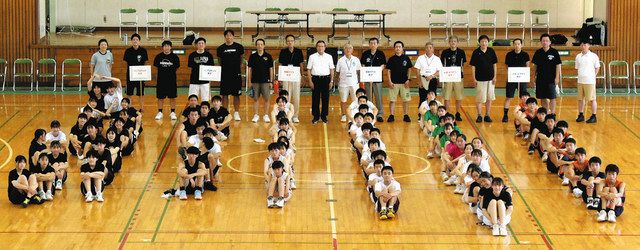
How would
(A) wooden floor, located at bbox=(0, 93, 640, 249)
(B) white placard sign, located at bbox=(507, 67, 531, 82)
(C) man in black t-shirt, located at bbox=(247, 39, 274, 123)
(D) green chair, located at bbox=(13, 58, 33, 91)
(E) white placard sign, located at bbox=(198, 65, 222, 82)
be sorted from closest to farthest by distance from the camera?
(A) wooden floor, located at bbox=(0, 93, 640, 249), (E) white placard sign, located at bbox=(198, 65, 222, 82), (C) man in black t-shirt, located at bbox=(247, 39, 274, 123), (B) white placard sign, located at bbox=(507, 67, 531, 82), (D) green chair, located at bbox=(13, 58, 33, 91)

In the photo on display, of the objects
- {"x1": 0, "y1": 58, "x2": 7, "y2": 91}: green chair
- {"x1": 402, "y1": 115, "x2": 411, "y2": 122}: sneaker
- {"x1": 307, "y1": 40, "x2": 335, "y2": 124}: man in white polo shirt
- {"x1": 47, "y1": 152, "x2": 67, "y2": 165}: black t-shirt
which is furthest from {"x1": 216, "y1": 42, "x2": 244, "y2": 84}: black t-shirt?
{"x1": 0, "y1": 58, "x2": 7, "y2": 91}: green chair

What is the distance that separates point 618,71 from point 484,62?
801cm

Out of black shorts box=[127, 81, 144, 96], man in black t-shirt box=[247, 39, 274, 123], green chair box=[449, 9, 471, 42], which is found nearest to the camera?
man in black t-shirt box=[247, 39, 274, 123]

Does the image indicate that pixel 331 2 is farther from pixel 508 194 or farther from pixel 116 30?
pixel 508 194

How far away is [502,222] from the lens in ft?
55.6

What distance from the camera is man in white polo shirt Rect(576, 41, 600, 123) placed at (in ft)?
85.4

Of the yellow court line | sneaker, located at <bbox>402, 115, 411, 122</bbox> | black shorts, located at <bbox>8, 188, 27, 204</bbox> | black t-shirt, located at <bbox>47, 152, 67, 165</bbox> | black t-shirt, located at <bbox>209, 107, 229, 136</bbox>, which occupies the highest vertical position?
black t-shirt, located at <bbox>209, 107, 229, 136</bbox>

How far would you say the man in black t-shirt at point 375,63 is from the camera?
1035 inches

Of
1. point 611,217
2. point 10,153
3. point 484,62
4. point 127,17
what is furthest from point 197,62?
point 127,17

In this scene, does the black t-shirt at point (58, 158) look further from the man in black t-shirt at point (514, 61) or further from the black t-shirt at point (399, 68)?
the man in black t-shirt at point (514, 61)

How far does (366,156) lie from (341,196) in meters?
1.04

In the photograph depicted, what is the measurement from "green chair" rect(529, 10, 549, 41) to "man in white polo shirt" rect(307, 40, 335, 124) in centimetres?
1123

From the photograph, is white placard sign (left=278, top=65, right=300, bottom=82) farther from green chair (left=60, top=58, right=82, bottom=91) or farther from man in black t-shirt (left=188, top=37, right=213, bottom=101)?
green chair (left=60, top=58, right=82, bottom=91)

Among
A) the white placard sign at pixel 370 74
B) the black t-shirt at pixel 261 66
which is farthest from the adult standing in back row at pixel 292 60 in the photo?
the white placard sign at pixel 370 74
